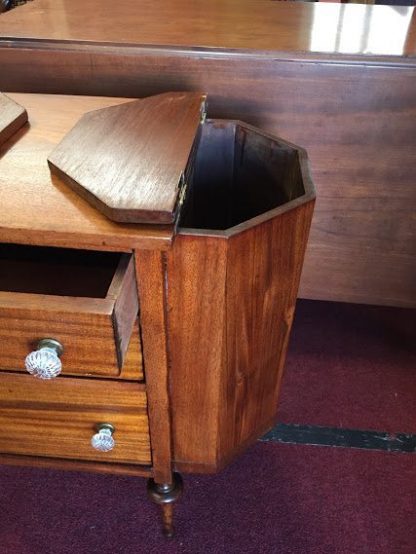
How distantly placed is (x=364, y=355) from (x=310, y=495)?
35cm

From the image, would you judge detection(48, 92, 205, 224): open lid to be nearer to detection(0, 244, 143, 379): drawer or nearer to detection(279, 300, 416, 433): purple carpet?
detection(0, 244, 143, 379): drawer

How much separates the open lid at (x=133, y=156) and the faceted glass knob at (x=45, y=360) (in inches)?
4.9

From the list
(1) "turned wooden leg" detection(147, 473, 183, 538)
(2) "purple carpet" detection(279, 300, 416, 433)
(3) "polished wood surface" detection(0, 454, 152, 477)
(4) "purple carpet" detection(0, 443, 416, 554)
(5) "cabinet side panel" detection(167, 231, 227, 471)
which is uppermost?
(5) "cabinet side panel" detection(167, 231, 227, 471)

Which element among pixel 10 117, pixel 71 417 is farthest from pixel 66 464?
pixel 10 117

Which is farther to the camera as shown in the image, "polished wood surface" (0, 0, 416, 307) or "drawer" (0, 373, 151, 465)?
"polished wood surface" (0, 0, 416, 307)

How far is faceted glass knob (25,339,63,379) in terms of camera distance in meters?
0.42

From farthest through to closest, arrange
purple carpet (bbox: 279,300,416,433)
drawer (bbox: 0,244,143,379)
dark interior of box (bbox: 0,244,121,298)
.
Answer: purple carpet (bbox: 279,300,416,433) → dark interior of box (bbox: 0,244,121,298) → drawer (bbox: 0,244,143,379)

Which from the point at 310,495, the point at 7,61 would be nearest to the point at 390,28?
the point at 7,61

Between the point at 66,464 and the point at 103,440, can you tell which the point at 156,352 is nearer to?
the point at 103,440

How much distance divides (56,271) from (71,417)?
0.58 ft

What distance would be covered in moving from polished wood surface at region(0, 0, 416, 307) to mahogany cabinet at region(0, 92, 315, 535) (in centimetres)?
8

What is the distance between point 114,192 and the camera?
0.45 m

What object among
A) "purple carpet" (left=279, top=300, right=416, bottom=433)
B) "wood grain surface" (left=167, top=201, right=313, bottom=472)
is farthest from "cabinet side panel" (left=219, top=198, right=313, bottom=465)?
"purple carpet" (left=279, top=300, right=416, bottom=433)

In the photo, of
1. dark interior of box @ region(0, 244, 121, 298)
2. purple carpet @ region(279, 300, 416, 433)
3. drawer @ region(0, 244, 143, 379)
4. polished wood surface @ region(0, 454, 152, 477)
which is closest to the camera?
drawer @ region(0, 244, 143, 379)
